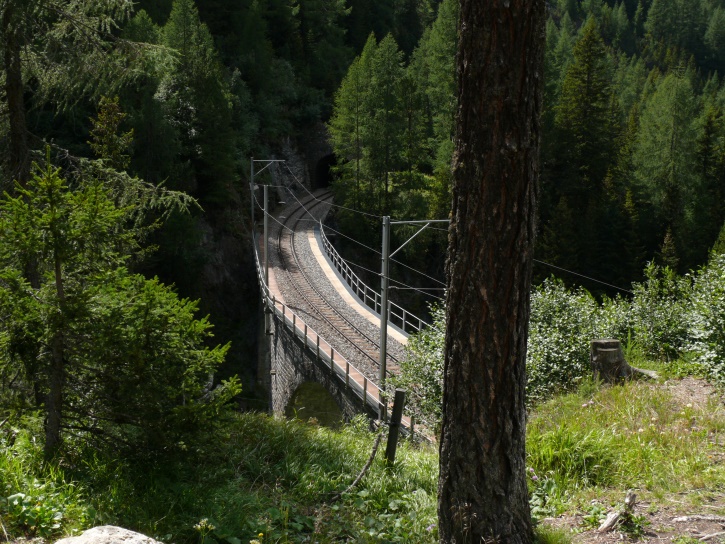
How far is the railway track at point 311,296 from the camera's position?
2248 cm

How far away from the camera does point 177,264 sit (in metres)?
30.4

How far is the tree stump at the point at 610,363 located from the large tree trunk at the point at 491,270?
484 centimetres

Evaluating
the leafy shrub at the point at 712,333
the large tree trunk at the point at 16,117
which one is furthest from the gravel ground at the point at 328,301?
the large tree trunk at the point at 16,117

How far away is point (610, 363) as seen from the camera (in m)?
8.80

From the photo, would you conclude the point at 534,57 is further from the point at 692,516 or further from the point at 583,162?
→ the point at 583,162

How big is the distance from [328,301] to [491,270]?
24214 mm

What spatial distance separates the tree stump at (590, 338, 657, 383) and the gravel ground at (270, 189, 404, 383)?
461 inches

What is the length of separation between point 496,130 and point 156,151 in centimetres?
2886

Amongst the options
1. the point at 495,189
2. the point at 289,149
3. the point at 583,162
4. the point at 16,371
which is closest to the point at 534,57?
the point at 495,189

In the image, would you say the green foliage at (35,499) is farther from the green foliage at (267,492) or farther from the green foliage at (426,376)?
the green foliage at (426,376)

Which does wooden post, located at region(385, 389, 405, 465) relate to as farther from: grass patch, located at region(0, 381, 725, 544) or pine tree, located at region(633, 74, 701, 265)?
pine tree, located at region(633, 74, 701, 265)

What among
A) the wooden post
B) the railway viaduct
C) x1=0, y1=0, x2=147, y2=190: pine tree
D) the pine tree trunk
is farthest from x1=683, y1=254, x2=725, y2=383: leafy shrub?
x1=0, y1=0, x2=147, y2=190: pine tree

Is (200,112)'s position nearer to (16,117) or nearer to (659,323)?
(16,117)

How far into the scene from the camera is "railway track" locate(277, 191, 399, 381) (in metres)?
22.5
